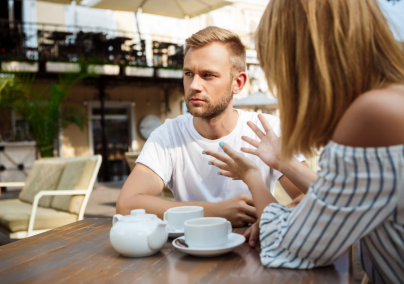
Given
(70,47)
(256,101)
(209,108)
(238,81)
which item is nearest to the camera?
(209,108)

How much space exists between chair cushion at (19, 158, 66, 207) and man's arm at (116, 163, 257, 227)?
2524 mm

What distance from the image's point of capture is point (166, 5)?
1077 cm

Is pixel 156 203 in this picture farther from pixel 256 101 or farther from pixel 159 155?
pixel 256 101

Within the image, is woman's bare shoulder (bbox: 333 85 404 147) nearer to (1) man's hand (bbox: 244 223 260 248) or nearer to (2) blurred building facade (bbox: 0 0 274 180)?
(1) man's hand (bbox: 244 223 260 248)

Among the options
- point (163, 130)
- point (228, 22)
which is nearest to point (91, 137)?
point (228, 22)

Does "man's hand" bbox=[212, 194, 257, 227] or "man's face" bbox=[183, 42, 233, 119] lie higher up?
"man's face" bbox=[183, 42, 233, 119]

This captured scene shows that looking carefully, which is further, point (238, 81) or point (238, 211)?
point (238, 81)

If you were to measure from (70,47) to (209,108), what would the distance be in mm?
9726

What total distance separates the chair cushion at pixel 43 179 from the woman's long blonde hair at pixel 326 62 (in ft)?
11.7

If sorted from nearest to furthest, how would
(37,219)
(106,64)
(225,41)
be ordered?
1. (225,41)
2. (37,219)
3. (106,64)

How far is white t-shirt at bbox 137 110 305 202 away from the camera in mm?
1914

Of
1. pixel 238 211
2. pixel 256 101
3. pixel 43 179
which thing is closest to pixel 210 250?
pixel 238 211

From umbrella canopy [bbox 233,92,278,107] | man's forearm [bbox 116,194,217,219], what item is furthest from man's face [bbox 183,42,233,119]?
umbrella canopy [bbox 233,92,278,107]

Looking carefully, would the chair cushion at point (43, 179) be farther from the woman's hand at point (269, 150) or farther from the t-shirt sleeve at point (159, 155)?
the woman's hand at point (269, 150)
